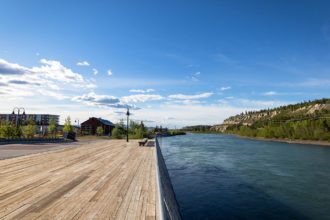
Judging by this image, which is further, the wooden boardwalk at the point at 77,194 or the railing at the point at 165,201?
the wooden boardwalk at the point at 77,194

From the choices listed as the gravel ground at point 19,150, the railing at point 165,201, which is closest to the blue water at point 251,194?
the railing at point 165,201

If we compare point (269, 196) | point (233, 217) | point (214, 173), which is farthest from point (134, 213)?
point (214, 173)

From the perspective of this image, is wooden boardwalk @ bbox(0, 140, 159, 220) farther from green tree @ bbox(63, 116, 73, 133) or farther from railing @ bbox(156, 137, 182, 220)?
green tree @ bbox(63, 116, 73, 133)

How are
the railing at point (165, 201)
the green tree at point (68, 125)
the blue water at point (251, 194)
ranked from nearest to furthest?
the railing at point (165, 201)
the blue water at point (251, 194)
the green tree at point (68, 125)

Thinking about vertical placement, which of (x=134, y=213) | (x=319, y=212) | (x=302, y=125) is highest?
(x=302, y=125)

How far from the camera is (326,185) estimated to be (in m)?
22.3

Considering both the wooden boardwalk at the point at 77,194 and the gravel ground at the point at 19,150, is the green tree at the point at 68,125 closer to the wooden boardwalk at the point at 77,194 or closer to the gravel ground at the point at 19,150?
the gravel ground at the point at 19,150

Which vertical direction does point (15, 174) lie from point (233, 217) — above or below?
above

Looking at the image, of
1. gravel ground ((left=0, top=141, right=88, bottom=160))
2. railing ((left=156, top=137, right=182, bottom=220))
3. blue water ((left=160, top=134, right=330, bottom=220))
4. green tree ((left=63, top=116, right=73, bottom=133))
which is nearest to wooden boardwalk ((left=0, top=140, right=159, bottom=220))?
railing ((left=156, top=137, right=182, bottom=220))

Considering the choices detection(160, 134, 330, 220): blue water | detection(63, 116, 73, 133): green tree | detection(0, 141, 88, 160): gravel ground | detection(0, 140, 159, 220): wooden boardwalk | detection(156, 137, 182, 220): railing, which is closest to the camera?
detection(156, 137, 182, 220): railing

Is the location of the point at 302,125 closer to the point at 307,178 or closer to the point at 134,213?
the point at 307,178

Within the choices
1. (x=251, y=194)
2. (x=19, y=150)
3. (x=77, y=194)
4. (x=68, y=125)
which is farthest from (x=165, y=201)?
(x=68, y=125)

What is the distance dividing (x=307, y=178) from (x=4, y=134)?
50.6 meters

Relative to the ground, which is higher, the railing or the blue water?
the railing
